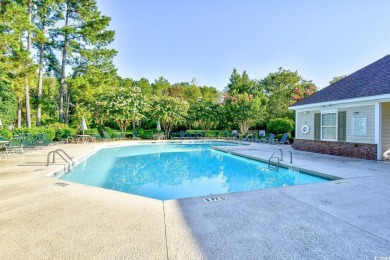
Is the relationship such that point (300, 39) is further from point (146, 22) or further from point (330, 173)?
point (330, 173)

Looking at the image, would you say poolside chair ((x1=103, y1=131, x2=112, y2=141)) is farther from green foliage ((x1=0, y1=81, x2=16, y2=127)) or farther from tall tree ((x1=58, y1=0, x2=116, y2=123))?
green foliage ((x1=0, y1=81, x2=16, y2=127))

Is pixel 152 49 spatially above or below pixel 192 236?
above

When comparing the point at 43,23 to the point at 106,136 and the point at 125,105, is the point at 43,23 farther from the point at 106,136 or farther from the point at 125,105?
the point at 106,136

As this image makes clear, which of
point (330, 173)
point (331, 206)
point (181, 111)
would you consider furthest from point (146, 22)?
point (331, 206)

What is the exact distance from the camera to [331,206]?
4027 mm

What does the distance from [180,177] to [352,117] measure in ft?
26.6

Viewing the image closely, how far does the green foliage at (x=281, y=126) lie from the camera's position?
19828 mm

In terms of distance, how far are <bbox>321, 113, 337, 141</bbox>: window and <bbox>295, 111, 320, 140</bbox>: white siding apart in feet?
2.26

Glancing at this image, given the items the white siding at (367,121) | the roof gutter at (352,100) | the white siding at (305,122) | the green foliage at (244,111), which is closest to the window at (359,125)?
the white siding at (367,121)

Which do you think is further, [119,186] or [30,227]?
[119,186]

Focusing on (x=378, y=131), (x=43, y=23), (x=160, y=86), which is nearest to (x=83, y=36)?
(x=43, y=23)

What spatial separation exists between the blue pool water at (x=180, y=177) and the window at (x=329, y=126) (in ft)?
14.2

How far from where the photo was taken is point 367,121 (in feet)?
31.6

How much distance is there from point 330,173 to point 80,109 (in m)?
24.3
